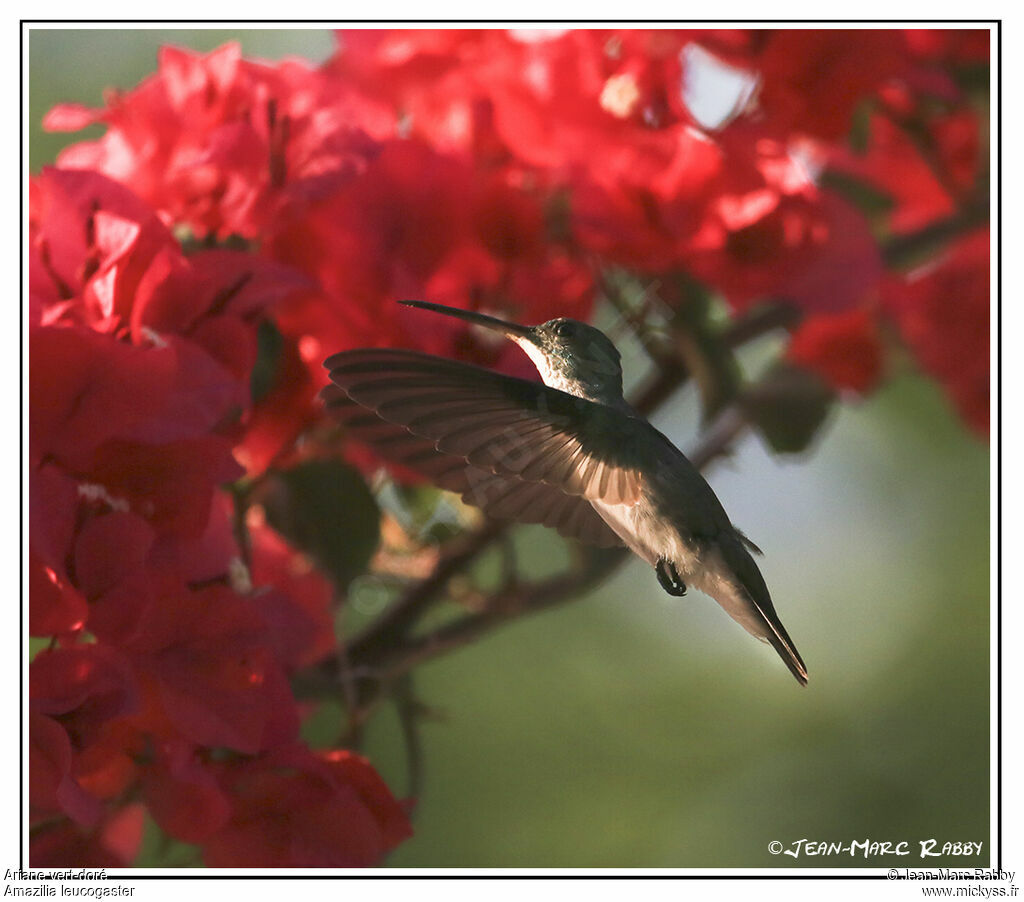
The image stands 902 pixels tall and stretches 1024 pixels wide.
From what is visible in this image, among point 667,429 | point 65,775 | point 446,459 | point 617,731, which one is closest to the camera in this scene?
point 65,775

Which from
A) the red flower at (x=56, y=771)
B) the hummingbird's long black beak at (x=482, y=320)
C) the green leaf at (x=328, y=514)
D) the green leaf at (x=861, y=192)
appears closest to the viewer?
the red flower at (x=56, y=771)

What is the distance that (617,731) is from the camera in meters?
1.57

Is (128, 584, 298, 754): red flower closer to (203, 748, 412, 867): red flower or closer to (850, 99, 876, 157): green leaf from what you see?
(203, 748, 412, 867): red flower

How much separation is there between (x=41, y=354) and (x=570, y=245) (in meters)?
0.36

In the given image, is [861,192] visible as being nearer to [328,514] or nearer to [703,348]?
[703,348]

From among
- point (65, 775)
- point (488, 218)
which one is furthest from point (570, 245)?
point (65, 775)

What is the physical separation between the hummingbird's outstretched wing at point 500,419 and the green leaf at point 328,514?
16 centimetres

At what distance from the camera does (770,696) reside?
161 cm

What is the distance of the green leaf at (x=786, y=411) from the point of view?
0.81 metres

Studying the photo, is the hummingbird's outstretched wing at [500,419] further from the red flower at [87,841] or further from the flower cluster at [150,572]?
the red flower at [87,841]

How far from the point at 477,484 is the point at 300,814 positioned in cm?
19

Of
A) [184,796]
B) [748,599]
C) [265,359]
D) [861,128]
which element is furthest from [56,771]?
[861,128]

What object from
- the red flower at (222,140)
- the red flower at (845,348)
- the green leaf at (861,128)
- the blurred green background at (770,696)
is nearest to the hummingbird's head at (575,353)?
the red flower at (222,140)
